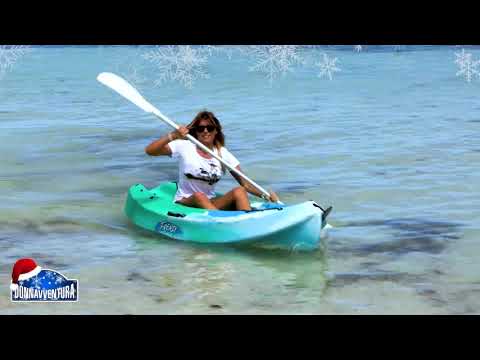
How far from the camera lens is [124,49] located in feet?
62.0

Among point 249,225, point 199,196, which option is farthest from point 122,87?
point 249,225

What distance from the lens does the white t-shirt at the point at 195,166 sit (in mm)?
7754

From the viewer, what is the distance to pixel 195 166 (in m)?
7.75

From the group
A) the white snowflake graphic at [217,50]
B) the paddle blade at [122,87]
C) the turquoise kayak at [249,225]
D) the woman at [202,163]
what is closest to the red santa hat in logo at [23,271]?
the turquoise kayak at [249,225]

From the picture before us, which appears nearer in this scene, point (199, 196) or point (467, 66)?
point (199, 196)

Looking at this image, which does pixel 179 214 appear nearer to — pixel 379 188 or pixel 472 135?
pixel 379 188

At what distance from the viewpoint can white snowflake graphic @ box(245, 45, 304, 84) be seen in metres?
17.3

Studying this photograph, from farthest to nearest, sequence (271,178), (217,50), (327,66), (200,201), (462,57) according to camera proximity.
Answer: (217,50) → (462,57) → (327,66) → (271,178) → (200,201)

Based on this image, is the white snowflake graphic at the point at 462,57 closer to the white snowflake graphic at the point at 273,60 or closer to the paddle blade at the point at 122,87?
the white snowflake graphic at the point at 273,60

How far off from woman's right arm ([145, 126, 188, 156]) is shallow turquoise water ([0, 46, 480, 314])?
640 mm

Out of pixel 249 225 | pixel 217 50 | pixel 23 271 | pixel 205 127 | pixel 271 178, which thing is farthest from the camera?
pixel 217 50

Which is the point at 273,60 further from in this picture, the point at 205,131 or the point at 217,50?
the point at 205,131

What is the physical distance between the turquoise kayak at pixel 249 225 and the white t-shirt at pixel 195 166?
0.63 ft

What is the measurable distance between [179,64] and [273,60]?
2.12 metres
